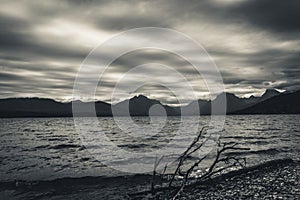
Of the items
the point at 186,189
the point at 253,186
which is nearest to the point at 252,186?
the point at 253,186

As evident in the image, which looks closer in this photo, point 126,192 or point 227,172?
point 126,192

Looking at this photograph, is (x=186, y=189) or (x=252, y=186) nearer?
(x=186, y=189)

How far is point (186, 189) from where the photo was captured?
1252 centimetres

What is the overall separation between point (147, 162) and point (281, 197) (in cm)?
1206

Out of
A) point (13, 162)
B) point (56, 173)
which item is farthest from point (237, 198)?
point (13, 162)

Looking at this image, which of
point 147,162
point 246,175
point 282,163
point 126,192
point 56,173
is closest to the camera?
point 126,192

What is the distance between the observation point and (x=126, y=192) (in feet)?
42.8

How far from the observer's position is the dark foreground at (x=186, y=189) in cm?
1177

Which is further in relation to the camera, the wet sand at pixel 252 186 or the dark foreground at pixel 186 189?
the dark foreground at pixel 186 189

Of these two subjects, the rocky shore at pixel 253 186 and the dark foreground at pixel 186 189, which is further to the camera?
the dark foreground at pixel 186 189

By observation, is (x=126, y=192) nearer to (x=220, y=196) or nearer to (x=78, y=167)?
(x=220, y=196)

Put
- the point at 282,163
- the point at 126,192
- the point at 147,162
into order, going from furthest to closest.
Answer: the point at 147,162, the point at 282,163, the point at 126,192

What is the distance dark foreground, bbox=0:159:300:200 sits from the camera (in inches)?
463

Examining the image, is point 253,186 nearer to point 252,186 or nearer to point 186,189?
point 252,186
